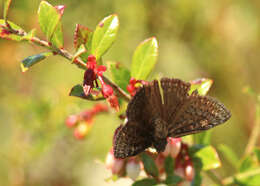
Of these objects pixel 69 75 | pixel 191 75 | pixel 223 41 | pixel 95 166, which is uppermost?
pixel 223 41

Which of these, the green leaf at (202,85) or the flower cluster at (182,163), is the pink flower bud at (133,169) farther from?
the green leaf at (202,85)

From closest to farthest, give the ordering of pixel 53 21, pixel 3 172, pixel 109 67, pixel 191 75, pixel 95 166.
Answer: pixel 53 21, pixel 109 67, pixel 3 172, pixel 95 166, pixel 191 75

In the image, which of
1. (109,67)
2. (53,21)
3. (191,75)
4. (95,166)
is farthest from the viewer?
(191,75)

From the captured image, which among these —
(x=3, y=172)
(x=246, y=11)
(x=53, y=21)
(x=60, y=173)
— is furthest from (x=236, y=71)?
(x=53, y=21)

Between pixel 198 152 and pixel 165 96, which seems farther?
pixel 198 152

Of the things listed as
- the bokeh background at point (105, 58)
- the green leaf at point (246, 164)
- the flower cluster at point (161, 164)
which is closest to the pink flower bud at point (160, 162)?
the flower cluster at point (161, 164)

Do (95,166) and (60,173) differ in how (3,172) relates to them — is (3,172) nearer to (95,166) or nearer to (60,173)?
(60,173)
